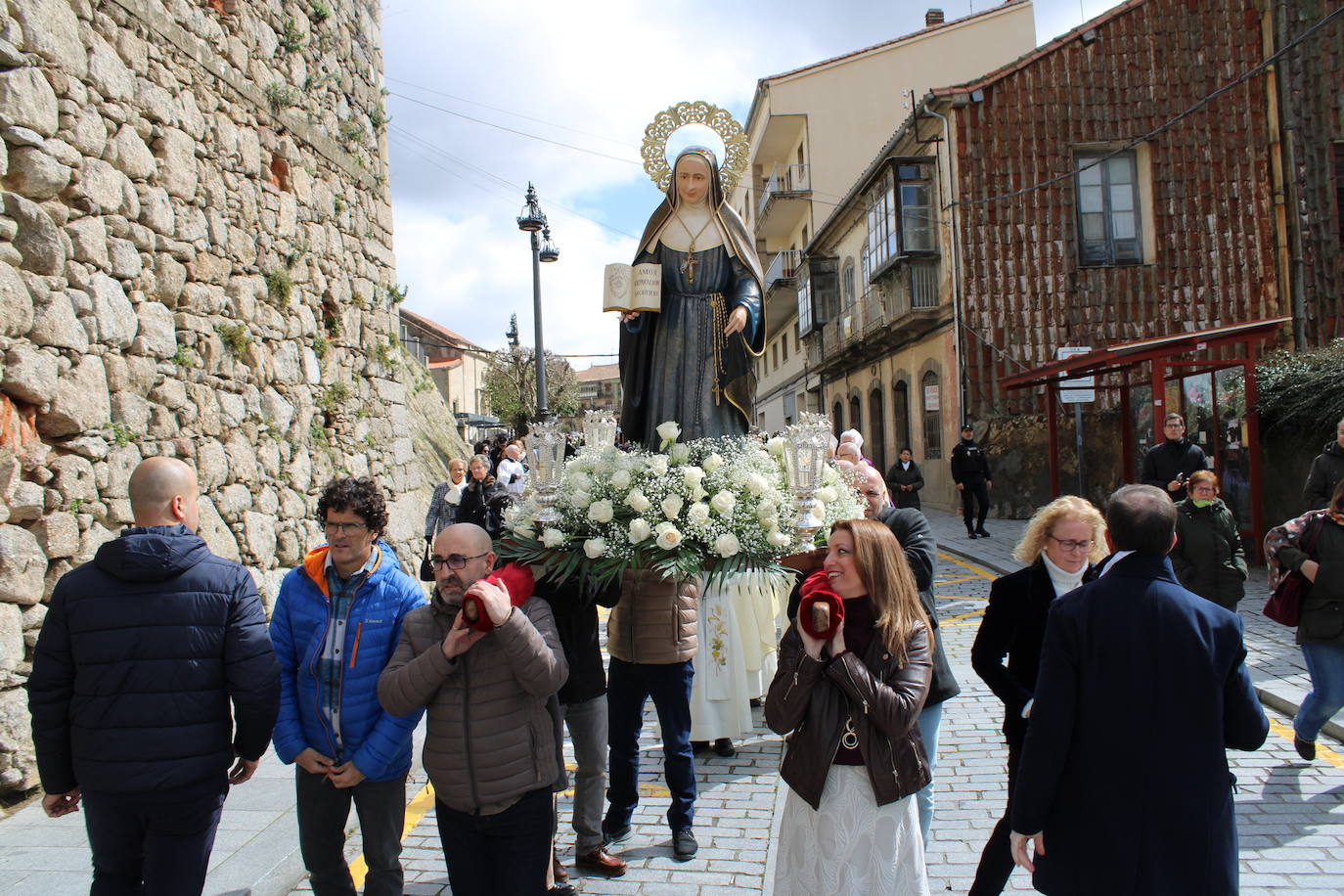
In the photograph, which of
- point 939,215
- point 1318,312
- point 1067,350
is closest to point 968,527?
point 1067,350

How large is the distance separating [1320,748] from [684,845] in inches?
161

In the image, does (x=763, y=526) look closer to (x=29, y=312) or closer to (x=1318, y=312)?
(x=29, y=312)

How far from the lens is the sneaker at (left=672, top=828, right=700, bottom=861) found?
13.6 feet

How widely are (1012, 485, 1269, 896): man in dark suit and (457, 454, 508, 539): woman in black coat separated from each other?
6.86m

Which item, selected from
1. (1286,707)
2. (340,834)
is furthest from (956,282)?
(340,834)

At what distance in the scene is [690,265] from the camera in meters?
5.08

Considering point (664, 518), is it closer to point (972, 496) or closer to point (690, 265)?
point (690, 265)

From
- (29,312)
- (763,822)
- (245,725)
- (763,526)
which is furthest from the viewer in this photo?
(29,312)

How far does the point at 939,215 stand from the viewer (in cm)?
2000

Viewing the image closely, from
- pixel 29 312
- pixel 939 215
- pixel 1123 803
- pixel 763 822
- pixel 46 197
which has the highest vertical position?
pixel 939 215

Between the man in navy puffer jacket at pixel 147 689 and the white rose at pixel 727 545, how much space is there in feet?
5.64

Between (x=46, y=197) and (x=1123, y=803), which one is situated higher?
(x=46, y=197)

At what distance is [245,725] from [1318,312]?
21.5 metres

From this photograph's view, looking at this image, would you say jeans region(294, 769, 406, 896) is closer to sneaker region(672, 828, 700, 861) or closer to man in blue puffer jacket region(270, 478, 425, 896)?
man in blue puffer jacket region(270, 478, 425, 896)
